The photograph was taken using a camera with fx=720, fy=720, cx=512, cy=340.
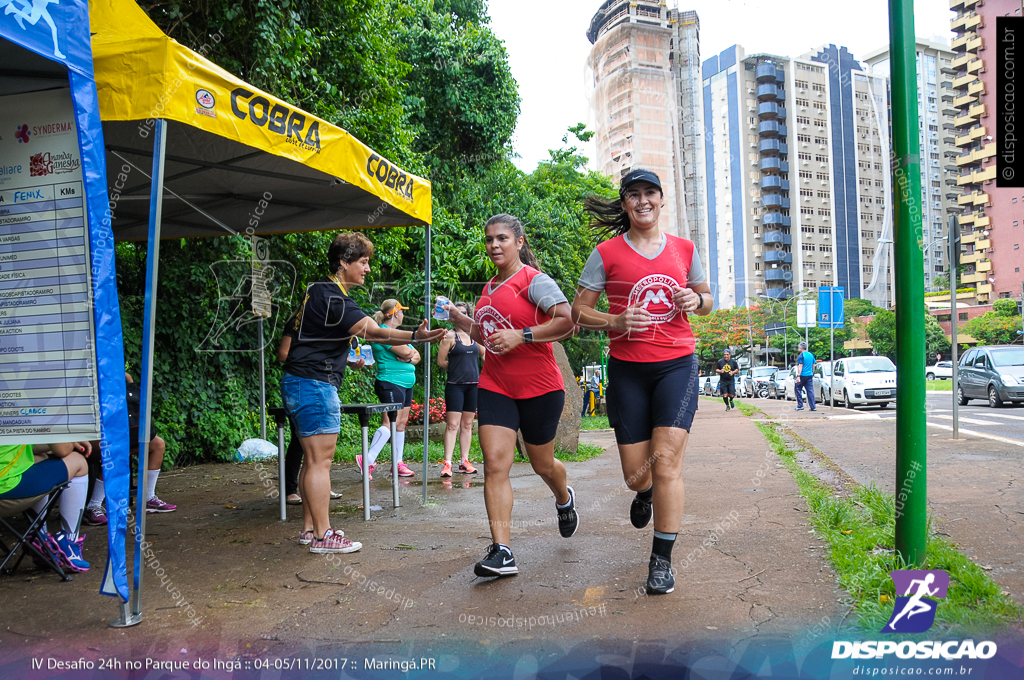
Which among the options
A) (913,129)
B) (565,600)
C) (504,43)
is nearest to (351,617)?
(565,600)

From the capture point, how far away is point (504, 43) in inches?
623

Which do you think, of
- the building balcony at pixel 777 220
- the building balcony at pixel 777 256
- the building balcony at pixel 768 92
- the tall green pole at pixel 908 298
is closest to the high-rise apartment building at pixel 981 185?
the building balcony at pixel 777 220

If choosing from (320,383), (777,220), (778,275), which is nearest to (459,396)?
(320,383)

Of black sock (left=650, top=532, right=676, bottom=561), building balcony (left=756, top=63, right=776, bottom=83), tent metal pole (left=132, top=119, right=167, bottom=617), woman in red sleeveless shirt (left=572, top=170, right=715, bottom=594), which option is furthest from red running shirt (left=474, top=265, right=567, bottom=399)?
building balcony (left=756, top=63, right=776, bottom=83)

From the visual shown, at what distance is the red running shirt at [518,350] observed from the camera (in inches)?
148

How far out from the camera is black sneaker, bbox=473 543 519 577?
3.51 meters

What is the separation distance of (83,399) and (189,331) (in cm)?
549

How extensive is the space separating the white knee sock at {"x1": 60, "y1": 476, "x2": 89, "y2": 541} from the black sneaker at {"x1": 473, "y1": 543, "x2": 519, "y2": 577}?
2236 mm

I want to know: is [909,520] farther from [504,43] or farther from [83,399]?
[504,43]

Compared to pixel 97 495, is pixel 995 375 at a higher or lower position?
lower

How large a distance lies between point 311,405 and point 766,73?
276 feet

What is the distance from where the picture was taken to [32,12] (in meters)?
2.86

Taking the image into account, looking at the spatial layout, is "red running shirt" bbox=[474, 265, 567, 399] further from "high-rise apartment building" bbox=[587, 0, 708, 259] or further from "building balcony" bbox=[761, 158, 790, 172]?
"building balcony" bbox=[761, 158, 790, 172]

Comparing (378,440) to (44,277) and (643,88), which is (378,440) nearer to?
(44,277)
